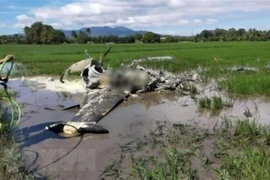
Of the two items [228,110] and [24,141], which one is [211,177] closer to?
[24,141]

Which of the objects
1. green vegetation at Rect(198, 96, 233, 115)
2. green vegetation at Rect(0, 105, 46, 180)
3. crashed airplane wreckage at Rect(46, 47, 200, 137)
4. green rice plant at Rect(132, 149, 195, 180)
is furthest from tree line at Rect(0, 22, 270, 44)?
green rice plant at Rect(132, 149, 195, 180)

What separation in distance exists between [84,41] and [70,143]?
74.1 m

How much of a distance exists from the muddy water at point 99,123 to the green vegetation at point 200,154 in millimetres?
349

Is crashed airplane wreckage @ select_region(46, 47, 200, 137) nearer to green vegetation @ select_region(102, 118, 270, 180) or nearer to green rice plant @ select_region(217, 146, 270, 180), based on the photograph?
green vegetation @ select_region(102, 118, 270, 180)

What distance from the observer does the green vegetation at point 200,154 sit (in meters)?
4.56

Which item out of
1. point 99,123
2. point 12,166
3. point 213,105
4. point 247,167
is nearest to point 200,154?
→ point 247,167

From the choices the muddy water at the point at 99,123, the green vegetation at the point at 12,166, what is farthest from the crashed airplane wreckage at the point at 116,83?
the green vegetation at the point at 12,166

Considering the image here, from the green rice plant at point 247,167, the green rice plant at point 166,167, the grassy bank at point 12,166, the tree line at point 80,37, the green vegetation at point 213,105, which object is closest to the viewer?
the green rice plant at point 247,167

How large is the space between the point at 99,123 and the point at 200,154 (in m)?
3.12

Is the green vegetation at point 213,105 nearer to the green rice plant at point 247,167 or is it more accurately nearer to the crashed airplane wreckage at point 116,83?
the crashed airplane wreckage at point 116,83

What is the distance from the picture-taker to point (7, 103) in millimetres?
10516

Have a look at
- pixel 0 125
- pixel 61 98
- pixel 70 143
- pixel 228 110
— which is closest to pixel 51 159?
pixel 70 143

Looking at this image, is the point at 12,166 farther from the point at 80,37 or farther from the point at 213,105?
the point at 80,37

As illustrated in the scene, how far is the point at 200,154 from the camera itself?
5605mm
